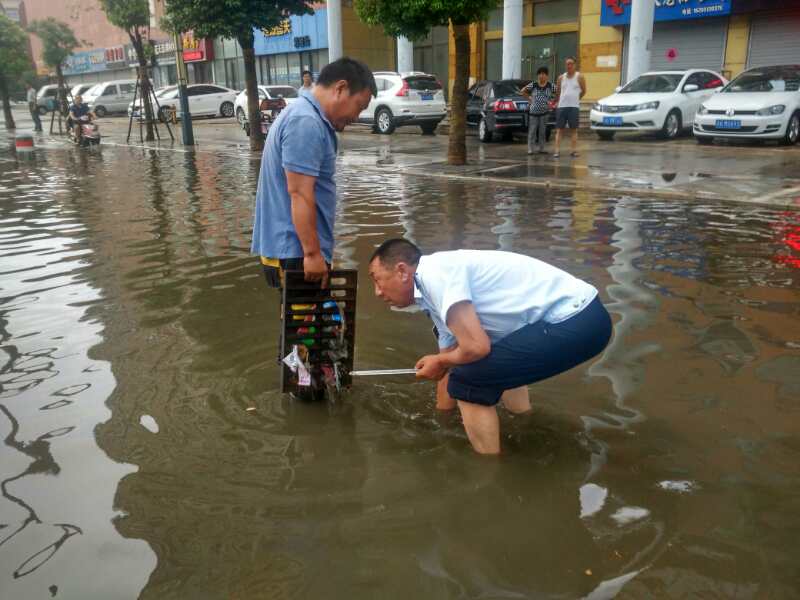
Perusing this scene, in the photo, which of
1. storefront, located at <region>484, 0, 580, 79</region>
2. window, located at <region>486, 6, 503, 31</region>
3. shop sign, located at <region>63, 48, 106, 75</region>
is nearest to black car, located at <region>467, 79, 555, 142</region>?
storefront, located at <region>484, 0, 580, 79</region>

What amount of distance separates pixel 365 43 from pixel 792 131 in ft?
77.6

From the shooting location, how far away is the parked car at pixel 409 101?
2056 centimetres

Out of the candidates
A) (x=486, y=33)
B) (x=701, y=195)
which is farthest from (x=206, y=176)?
(x=486, y=33)

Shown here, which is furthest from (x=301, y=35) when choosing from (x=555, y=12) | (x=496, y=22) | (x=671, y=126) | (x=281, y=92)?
(x=671, y=126)

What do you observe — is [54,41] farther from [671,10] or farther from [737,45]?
[737,45]

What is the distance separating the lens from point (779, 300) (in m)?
5.38

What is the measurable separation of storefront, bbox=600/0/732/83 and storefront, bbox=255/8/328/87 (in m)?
15.4

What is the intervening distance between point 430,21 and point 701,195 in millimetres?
6238

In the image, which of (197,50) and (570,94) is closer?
(570,94)

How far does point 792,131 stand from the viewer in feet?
48.8

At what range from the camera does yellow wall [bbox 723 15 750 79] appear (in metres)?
20.9

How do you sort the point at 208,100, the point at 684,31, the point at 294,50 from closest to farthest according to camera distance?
the point at 684,31 → the point at 208,100 → the point at 294,50

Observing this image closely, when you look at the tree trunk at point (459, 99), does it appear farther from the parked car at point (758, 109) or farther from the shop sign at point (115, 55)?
the shop sign at point (115, 55)

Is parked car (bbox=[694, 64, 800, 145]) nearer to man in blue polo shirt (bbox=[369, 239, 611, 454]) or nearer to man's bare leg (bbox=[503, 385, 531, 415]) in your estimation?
man's bare leg (bbox=[503, 385, 531, 415])
